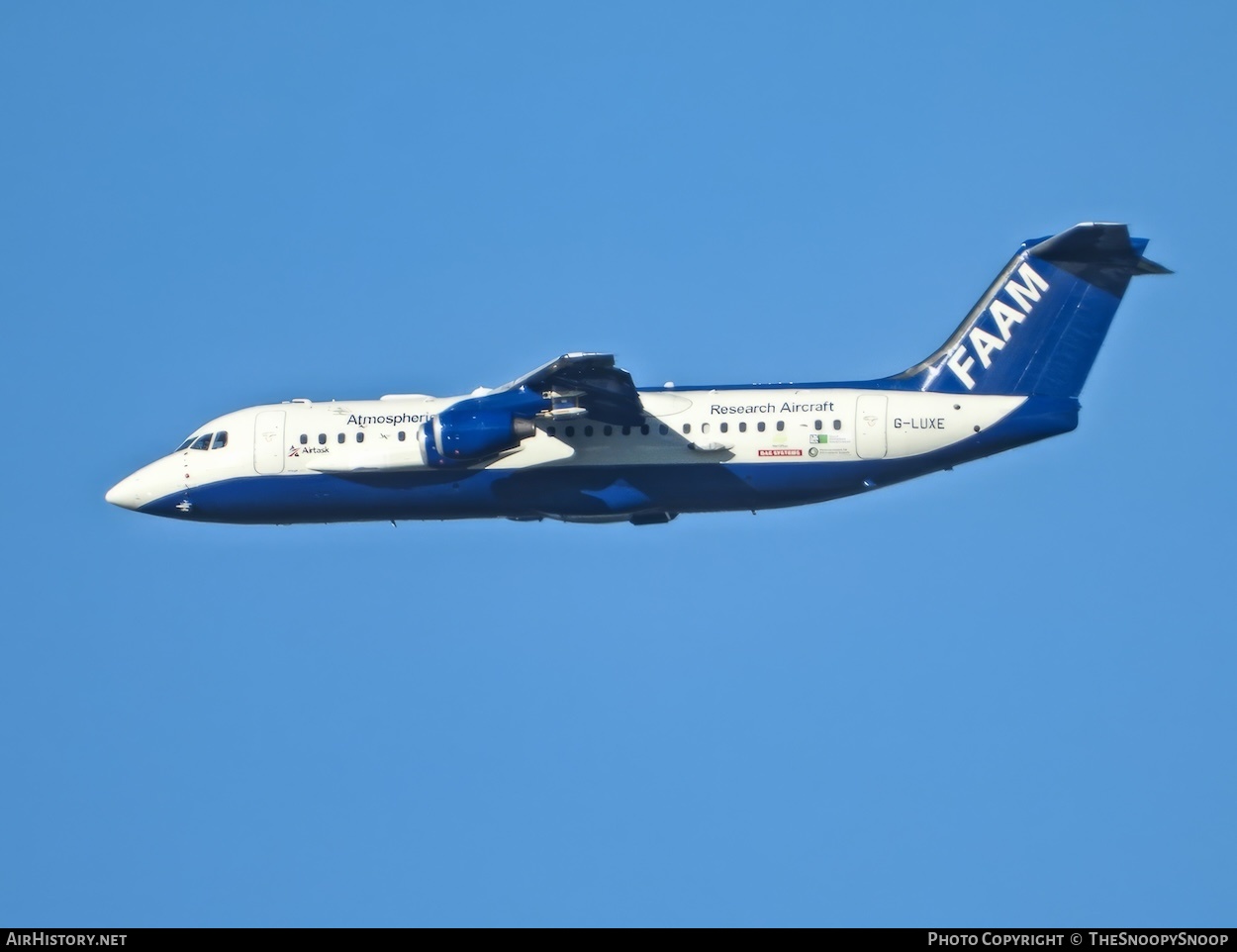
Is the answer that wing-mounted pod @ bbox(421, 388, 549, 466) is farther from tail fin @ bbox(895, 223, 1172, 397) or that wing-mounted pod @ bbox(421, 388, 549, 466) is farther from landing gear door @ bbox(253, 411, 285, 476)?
tail fin @ bbox(895, 223, 1172, 397)

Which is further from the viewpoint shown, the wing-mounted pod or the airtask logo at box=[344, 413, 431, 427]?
the airtask logo at box=[344, 413, 431, 427]

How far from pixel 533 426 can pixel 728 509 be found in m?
4.80

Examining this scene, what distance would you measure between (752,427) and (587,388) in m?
3.69

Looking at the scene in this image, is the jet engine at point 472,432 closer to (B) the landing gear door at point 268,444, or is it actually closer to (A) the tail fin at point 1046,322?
(B) the landing gear door at point 268,444

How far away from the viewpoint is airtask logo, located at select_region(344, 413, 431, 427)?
49.6 meters

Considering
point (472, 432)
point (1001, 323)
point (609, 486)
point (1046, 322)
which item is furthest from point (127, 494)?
point (1046, 322)

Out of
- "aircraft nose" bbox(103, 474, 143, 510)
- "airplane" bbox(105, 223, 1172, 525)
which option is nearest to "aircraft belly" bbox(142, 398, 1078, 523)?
"airplane" bbox(105, 223, 1172, 525)

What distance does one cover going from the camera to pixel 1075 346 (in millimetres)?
47312

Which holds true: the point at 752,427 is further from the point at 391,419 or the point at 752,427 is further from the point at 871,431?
the point at 391,419

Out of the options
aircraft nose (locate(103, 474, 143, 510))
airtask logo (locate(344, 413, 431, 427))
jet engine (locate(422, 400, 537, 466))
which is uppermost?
airtask logo (locate(344, 413, 431, 427))

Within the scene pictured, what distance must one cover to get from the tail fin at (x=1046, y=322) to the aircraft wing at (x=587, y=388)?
248 inches

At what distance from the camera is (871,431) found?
155 feet

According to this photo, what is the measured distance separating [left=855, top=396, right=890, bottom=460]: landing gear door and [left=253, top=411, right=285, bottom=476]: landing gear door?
515 inches
